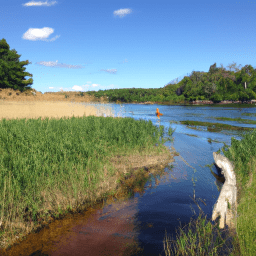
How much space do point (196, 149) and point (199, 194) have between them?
5.79m

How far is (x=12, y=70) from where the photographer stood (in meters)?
38.4

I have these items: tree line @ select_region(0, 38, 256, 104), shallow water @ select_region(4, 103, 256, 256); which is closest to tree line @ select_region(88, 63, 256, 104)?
tree line @ select_region(0, 38, 256, 104)

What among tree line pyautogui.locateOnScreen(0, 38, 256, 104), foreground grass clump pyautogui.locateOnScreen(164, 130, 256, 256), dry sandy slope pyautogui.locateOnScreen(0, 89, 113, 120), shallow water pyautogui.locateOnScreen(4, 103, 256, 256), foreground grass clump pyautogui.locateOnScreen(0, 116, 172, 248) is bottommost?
shallow water pyautogui.locateOnScreen(4, 103, 256, 256)

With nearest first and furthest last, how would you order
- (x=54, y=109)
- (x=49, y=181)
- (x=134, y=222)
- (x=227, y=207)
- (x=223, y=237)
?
(x=223, y=237) < (x=227, y=207) < (x=49, y=181) < (x=134, y=222) < (x=54, y=109)

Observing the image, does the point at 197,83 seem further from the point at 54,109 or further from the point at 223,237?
the point at 223,237

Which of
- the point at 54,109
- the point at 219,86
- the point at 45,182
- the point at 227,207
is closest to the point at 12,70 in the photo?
the point at 54,109

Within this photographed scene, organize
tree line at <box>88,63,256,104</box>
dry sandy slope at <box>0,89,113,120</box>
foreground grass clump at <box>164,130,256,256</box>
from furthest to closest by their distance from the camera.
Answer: tree line at <box>88,63,256,104</box> → dry sandy slope at <box>0,89,113,120</box> → foreground grass clump at <box>164,130,256,256</box>

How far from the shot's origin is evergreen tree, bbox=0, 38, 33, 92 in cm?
3763

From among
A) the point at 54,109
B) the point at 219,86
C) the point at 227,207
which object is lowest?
the point at 227,207

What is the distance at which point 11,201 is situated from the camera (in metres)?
4.15

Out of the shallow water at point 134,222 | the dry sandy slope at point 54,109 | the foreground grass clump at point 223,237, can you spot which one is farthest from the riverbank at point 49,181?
the dry sandy slope at point 54,109

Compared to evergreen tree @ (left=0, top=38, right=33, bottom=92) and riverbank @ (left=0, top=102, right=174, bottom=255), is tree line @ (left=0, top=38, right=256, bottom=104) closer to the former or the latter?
evergreen tree @ (left=0, top=38, right=33, bottom=92)

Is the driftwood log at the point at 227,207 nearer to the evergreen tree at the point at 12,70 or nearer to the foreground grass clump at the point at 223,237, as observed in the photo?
the foreground grass clump at the point at 223,237

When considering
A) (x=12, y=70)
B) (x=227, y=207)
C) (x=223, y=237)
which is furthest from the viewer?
(x=12, y=70)
